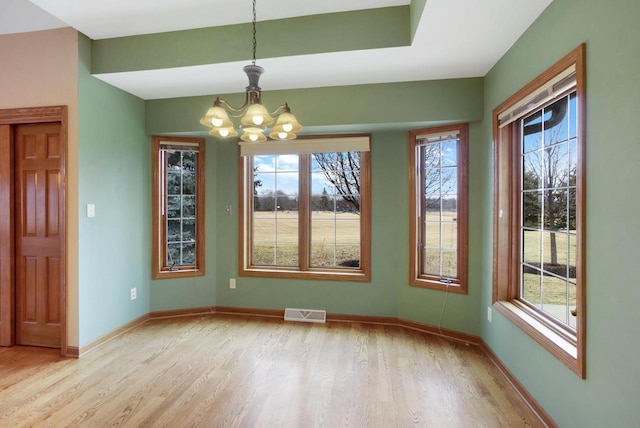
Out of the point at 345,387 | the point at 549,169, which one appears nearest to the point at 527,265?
the point at 549,169

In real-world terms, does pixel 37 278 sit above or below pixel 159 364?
above

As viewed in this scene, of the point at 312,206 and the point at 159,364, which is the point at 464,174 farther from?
the point at 159,364

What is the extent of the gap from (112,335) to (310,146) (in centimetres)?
279

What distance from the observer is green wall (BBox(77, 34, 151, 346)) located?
289cm

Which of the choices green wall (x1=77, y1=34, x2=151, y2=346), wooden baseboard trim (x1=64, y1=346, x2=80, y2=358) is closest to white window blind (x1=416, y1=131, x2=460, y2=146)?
green wall (x1=77, y1=34, x2=151, y2=346)

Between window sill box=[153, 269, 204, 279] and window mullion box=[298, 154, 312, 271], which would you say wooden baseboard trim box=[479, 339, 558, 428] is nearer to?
window mullion box=[298, 154, 312, 271]

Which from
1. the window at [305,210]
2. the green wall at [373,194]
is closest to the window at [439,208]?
the green wall at [373,194]

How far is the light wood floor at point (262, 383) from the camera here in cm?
202

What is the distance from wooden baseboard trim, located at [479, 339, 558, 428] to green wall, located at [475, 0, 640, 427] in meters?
0.07

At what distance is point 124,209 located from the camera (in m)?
3.38

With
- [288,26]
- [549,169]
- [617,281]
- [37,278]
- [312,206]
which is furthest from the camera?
[312,206]

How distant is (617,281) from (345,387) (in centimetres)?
175

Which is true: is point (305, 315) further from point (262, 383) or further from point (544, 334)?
point (544, 334)

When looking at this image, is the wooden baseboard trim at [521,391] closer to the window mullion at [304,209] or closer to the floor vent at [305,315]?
the floor vent at [305,315]
